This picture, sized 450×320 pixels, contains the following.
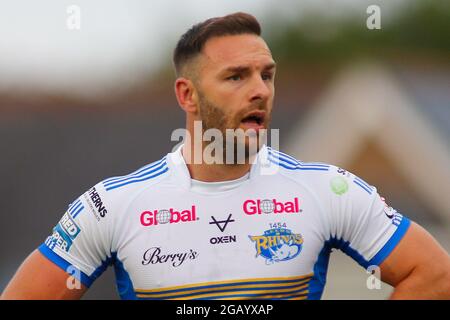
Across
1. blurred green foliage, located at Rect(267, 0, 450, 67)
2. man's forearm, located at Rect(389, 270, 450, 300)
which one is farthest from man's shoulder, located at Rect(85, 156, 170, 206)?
blurred green foliage, located at Rect(267, 0, 450, 67)

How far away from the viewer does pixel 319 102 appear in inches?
324

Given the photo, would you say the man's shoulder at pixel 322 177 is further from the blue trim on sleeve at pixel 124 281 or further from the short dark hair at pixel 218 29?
the blue trim on sleeve at pixel 124 281

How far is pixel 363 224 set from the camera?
4.19 meters

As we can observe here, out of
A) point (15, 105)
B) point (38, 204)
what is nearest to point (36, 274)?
point (38, 204)

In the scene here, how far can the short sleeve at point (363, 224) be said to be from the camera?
4172mm

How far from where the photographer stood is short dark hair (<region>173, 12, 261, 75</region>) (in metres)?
4.36

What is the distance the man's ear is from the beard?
0.20 ft

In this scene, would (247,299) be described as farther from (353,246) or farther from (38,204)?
(38,204)

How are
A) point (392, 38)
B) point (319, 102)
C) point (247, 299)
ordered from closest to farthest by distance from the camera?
point (247, 299) → point (319, 102) → point (392, 38)

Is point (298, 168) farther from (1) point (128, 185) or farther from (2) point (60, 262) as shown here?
(2) point (60, 262)

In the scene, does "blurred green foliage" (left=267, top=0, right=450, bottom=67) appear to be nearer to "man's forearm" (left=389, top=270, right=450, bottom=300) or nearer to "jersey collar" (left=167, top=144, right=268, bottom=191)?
"jersey collar" (left=167, top=144, right=268, bottom=191)

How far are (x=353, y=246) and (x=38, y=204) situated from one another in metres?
4.75

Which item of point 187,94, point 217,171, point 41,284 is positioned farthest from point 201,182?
point 41,284

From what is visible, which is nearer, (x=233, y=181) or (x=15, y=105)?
(x=233, y=181)
